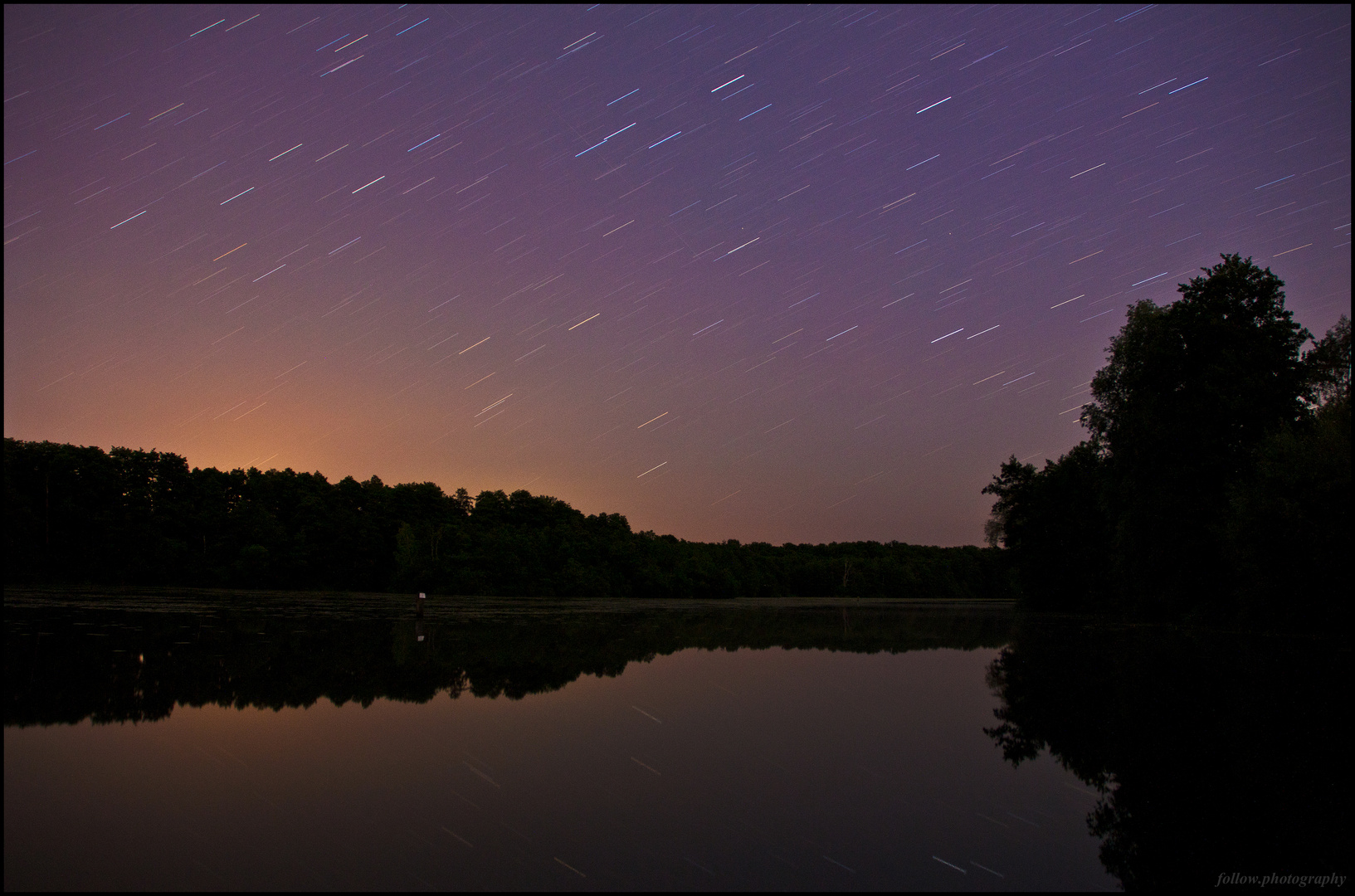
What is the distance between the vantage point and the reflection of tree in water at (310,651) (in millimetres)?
10109

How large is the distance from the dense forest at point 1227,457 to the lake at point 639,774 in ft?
36.2

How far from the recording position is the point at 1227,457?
3002cm

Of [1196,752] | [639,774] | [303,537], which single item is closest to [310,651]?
[639,774]

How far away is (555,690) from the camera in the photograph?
38.9ft

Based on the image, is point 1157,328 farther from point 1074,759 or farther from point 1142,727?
point 1074,759

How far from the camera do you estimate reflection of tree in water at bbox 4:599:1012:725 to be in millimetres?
10109

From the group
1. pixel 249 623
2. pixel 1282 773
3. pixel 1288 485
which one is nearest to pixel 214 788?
pixel 1282 773

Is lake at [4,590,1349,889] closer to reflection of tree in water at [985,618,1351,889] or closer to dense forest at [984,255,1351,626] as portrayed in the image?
reflection of tree in water at [985,618,1351,889]

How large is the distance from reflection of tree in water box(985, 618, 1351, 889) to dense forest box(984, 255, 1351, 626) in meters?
7.78

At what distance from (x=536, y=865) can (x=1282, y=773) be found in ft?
25.1

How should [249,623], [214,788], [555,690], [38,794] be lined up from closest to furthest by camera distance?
[38,794]
[214,788]
[555,690]
[249,623]

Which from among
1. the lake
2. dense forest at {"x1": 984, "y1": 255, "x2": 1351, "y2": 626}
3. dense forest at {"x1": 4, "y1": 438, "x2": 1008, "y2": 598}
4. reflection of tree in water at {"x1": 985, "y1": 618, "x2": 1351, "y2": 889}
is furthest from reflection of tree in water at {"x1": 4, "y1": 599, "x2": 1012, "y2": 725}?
dense forest at {"x1": 4, "y1": 438, "x2": 1008, "y2": 598}

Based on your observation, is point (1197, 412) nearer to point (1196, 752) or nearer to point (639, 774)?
point (1196, 752)

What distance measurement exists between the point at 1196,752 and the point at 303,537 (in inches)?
2696
